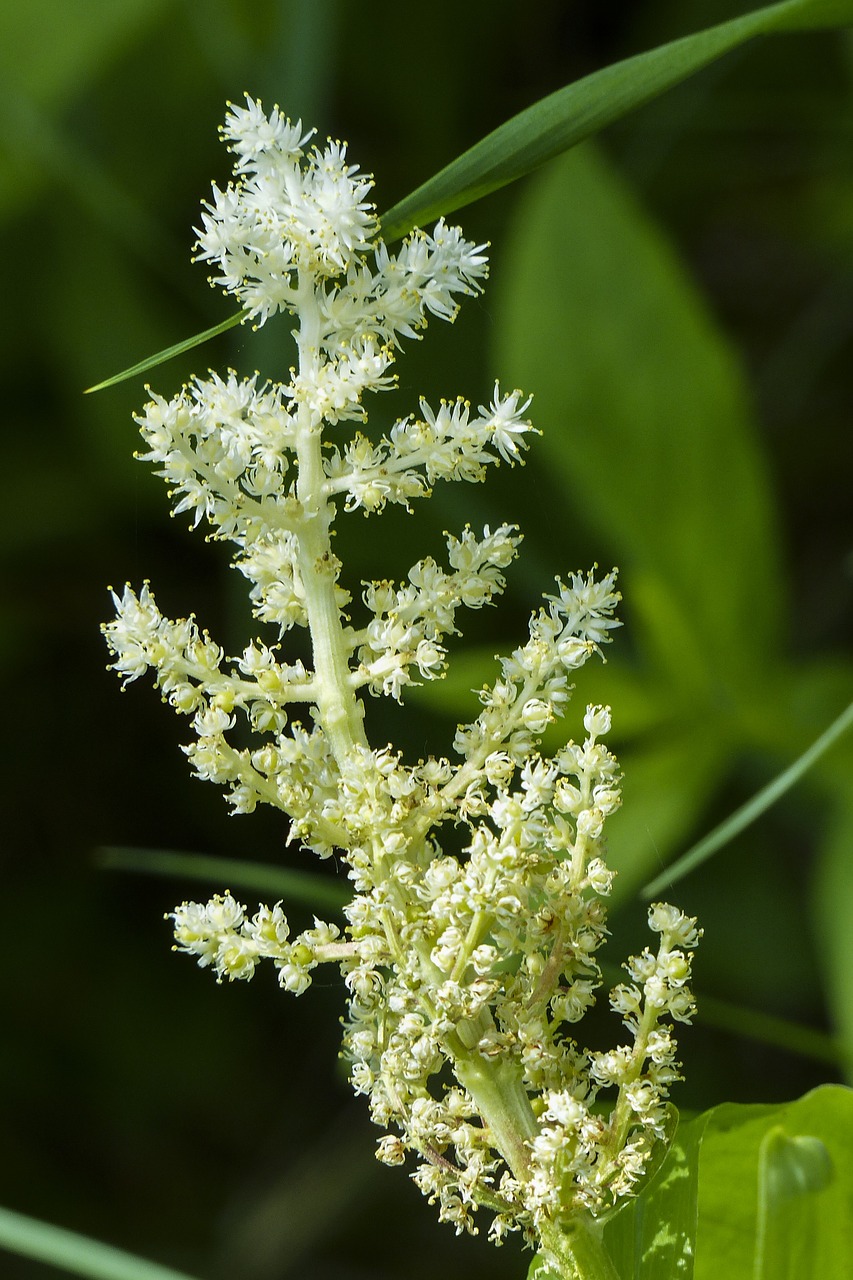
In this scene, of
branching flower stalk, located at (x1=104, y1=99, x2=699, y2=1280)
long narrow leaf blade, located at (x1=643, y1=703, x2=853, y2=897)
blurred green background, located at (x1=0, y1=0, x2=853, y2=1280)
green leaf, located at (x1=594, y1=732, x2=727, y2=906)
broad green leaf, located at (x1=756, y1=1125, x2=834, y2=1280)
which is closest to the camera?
broad green leaf, located at (x1=756, y1=1125, x2=834, y2=1280)

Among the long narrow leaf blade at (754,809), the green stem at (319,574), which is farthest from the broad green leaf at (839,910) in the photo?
the green stem at (319,574)

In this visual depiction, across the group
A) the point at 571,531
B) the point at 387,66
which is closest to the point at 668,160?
the point at 387,66

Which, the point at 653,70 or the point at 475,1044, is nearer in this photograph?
the point at 475,1044

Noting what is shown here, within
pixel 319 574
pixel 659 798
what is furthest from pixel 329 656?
pixel 659 798

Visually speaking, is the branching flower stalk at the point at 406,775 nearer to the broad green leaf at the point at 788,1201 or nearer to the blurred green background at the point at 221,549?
the broad green leaf at the point at 788,1201

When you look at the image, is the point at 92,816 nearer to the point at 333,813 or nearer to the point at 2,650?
the point at 2,650

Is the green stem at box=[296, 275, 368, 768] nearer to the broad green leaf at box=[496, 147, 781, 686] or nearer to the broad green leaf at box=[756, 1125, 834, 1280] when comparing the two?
the broad green leaf at box=[756, 1125, 834, 1280]

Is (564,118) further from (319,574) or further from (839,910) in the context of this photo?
(839,910)

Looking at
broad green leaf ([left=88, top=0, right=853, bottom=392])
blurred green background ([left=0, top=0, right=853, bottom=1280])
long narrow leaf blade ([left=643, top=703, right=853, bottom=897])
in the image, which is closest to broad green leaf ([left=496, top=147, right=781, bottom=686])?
blurred green background ([left=0, top=0, right=853, bottom=1280])
